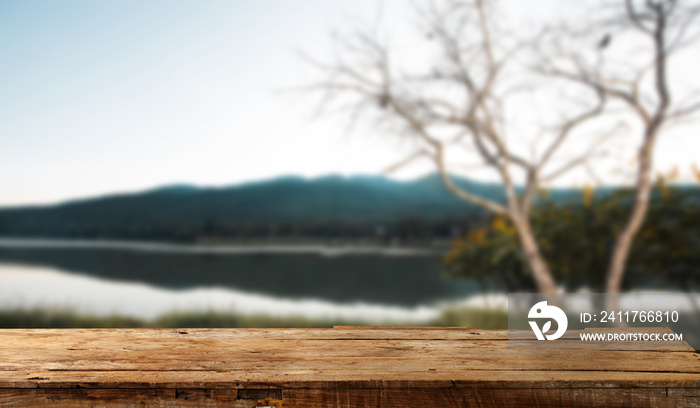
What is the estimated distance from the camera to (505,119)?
3.13 m

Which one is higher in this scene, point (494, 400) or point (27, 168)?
point (27, 168)

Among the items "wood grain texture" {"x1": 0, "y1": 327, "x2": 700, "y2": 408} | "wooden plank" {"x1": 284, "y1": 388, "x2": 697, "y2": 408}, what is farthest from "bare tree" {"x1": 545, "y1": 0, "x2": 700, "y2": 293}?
"wooden plank" {"x1": 284, "y1": 388, "x2": 697, "y2": 408}

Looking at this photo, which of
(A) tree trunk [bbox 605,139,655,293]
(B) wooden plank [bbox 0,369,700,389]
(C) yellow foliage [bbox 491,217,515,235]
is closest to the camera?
(B) wooden plank [bbox 0,369,700,389]

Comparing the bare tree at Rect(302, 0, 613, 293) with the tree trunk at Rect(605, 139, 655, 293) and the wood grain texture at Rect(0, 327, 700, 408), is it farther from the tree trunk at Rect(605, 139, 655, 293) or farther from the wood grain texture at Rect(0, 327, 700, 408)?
the wood grain texture at Rect(0, 327, 700, 408)

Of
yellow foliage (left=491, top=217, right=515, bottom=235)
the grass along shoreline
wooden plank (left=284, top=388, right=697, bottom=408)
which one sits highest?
yellow foliage (left=491, top=217, right=515, bottom=235)

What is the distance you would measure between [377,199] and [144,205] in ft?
4.85

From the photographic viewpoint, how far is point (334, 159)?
10.6ft

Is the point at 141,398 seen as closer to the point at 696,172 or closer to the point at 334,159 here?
the point at 334,159

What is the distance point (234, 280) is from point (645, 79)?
2713mm

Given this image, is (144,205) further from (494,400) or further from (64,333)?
(494,400)

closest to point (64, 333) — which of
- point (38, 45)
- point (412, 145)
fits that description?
point (412, 145)

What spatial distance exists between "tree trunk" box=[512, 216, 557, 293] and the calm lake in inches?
14.2

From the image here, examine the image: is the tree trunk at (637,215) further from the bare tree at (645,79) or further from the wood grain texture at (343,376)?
the wood grain texture at (343,376)

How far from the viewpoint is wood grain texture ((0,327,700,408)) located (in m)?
0.82
